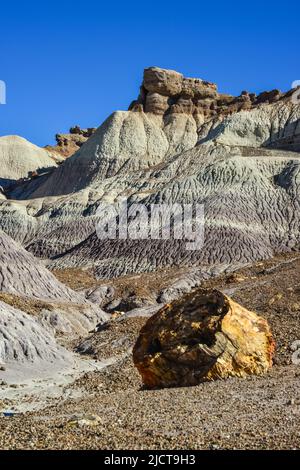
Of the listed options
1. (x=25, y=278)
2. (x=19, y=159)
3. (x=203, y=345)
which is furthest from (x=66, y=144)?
(x=203, y=345)

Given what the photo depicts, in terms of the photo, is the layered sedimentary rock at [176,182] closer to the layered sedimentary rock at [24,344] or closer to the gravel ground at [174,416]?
the layered sedimentary rock at [24,344]

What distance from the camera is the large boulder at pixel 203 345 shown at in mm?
13742

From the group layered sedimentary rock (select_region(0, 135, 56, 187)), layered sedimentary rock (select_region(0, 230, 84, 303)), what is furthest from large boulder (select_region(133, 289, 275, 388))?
layered sedimentary rock (select_region(0, 135, 56, 187))

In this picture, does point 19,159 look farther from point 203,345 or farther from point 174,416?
point 174,416

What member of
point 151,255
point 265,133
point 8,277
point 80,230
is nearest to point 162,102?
point 265,133

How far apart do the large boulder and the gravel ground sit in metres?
0.37

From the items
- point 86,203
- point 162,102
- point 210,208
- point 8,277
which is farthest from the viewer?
point 162,102

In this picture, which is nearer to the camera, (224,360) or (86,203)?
(224,360)

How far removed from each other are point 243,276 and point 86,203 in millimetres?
40181

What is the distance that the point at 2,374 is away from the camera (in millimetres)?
18891

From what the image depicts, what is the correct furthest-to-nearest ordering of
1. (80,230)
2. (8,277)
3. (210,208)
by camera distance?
(80,230), (210,208), (8,277)

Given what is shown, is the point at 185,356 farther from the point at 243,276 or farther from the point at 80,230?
the point at 80,230

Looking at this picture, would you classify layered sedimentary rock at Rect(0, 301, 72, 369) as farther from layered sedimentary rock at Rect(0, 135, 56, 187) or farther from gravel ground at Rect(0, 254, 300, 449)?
layered sedimentary rock at Rect(0, 135, 56, 187)

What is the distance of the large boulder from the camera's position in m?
13.7
